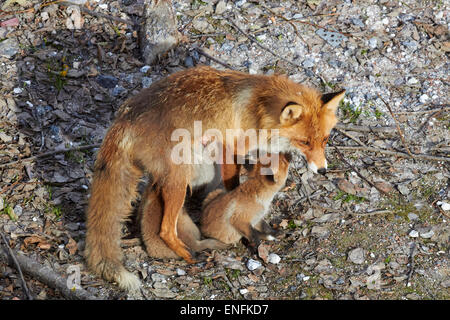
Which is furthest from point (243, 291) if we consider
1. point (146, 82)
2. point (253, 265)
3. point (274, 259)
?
point (146, 82)

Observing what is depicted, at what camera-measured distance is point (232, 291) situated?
20.3 ft

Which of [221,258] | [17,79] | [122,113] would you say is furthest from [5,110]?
[221,258]

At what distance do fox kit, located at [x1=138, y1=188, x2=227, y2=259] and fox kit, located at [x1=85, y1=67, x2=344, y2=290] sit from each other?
0.45ft

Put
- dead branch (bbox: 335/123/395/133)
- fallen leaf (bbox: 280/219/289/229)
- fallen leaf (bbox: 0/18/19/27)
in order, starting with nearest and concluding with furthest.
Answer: fallen leaf (bbox: 280/219/289/229) < dead branch (bbox: 335/123/395/133) < fallen leaf (bbox: 0/18/19/27)

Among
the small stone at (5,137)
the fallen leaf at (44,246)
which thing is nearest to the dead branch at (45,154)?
the small stone at (5,137)

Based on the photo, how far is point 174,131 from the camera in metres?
6.14

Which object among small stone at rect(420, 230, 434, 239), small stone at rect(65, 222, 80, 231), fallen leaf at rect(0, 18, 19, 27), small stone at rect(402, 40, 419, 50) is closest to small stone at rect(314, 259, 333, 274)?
small stone at rect(420, 230, 434, 239)

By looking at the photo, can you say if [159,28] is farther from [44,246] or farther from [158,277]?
[158,277]

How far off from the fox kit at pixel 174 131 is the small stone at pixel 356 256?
112cm

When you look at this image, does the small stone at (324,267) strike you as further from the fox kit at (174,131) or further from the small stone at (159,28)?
the small stone at (159,28)

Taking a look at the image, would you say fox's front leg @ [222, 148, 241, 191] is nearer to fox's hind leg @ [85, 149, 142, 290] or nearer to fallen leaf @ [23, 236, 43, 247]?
fox's hind leg @ [85, 149, 142, 290]

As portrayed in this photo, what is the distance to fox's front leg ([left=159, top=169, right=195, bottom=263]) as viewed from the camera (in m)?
6.14

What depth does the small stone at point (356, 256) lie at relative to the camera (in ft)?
21.3

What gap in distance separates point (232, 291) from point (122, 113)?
252cm
